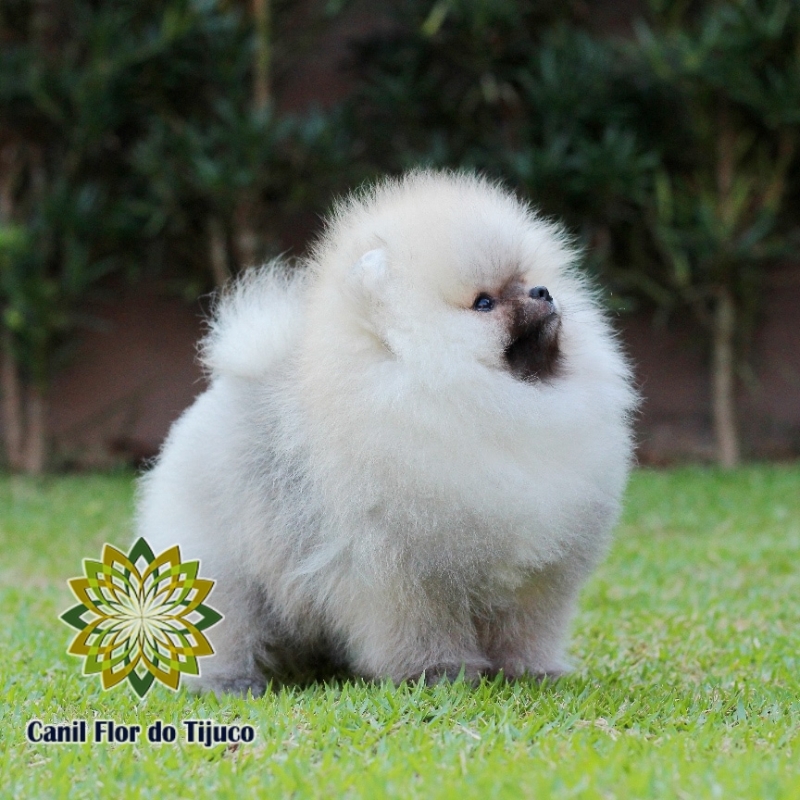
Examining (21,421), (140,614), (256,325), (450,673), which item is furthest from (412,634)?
(21,421)

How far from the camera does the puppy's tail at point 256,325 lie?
293cm

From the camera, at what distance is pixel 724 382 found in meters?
7.71

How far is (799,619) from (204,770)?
2.44 m

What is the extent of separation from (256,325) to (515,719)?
53.5 inches

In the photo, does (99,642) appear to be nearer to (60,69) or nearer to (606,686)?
(606,686)

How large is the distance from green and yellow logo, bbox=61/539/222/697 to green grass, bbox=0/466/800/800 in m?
0.13

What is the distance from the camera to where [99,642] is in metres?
2.64

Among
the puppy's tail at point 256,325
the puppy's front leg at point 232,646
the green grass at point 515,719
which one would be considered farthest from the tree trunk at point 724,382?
the puppy's front leg at point 232,646

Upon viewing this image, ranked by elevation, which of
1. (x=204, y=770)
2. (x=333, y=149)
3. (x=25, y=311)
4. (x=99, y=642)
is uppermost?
(x=333, y=149)

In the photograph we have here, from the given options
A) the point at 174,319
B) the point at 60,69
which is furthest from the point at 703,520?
the point at 60,69

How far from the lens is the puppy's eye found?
2.59 meters

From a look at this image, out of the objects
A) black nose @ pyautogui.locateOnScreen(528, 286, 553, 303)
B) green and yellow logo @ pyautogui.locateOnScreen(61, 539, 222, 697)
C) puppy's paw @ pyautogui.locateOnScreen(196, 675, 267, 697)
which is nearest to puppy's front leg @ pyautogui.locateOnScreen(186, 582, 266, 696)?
puppy's paw @ pyautogui.locateOnScreen(196, 675, 267, 697)

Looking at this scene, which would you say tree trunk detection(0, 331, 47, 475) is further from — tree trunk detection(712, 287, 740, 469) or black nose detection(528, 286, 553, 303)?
black nose detection(528, 286, 553, 303)

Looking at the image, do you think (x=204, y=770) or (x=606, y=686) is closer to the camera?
(x=204, y=770)
